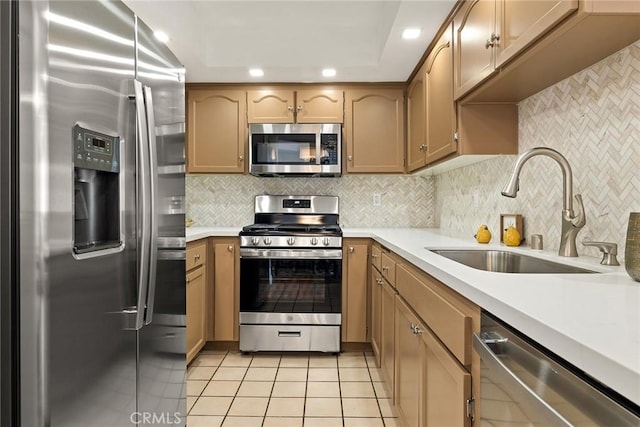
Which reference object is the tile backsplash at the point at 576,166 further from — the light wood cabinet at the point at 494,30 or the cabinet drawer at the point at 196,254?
the cabinet drawer at the point at 196,254

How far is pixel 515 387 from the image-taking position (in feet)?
2.38

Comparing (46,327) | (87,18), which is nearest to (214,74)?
(87,18)

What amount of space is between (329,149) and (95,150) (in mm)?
2203

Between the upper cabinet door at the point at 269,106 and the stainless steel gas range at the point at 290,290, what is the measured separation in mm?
977

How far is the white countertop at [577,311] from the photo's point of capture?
0.50 m

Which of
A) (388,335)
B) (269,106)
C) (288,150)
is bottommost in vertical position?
(388,335)

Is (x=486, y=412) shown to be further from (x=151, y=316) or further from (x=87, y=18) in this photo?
(x=87, y=18)

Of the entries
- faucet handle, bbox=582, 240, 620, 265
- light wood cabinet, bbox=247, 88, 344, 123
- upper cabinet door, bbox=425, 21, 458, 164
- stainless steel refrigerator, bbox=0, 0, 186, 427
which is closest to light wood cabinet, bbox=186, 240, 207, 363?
stainless steel refrigerator, bbox=0, 0, 186, 427

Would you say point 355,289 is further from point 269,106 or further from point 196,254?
point 269,106

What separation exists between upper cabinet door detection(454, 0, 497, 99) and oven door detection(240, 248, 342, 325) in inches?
58.0

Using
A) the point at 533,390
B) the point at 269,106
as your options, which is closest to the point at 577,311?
the point at 533,390

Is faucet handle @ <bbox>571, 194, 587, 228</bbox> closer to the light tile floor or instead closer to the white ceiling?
the light tile floor

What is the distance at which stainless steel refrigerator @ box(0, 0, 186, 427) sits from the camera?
31.3 inches

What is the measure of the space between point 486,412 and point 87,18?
1366 mm
